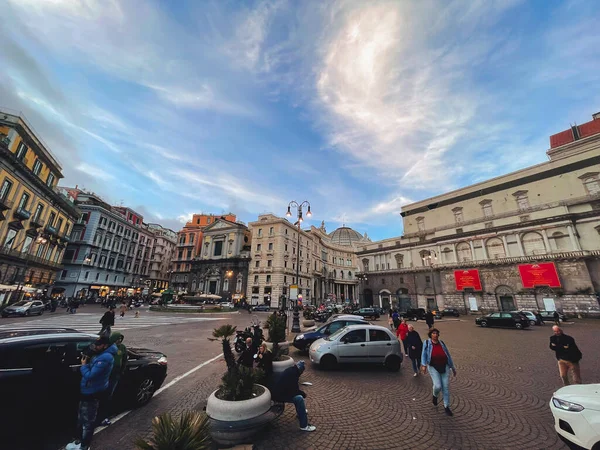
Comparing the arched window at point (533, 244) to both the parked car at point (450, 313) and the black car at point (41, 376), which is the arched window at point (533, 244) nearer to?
the parked car at point (450, 313)

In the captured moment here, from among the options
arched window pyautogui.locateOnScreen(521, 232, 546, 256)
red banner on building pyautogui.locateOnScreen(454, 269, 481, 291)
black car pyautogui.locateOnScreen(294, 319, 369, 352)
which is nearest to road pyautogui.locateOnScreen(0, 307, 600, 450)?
black car pyautogui.locateOnScreen(294, 319, 369, 352)

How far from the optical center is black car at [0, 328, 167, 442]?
4098mm

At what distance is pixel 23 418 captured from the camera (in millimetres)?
4121

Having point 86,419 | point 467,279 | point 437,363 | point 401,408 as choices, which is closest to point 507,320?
point 467,279

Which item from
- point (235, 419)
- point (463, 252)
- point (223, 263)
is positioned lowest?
point (235, 419)

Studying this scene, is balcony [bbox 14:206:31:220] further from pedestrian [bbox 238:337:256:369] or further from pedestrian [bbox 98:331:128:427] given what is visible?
pedestrian [bbox 238:337:256:369]

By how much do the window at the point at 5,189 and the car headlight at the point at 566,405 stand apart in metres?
43.7

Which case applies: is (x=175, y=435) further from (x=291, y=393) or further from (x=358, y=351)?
(x=358, y=351)

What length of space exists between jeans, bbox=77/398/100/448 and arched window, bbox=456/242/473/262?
48955 millimetres

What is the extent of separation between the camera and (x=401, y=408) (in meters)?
5.80

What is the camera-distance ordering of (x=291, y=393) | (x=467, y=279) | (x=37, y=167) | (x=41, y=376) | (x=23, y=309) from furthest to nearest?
(x=467, y=279)
(x=37, y=167)
(x=23, y=309)
(x=291, y=393)
(x=41, y=376)

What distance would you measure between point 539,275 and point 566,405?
40.7 metres

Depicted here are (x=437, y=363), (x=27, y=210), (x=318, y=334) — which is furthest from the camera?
(x=27, y=210)

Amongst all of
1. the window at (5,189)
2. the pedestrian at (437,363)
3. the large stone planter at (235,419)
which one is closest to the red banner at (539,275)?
the pedestrian at (437,363)
